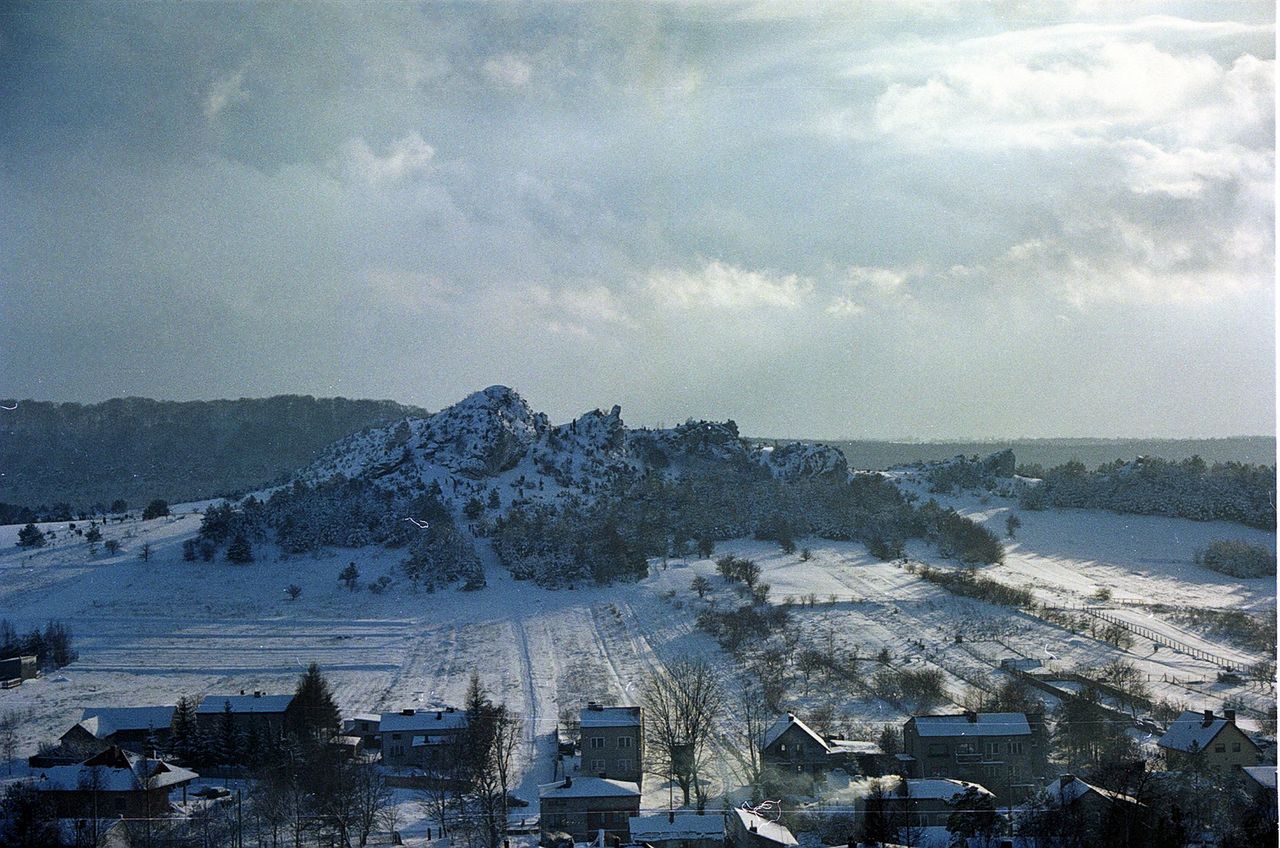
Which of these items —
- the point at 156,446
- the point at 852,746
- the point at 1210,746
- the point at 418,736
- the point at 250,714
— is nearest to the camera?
the point at 1210,746

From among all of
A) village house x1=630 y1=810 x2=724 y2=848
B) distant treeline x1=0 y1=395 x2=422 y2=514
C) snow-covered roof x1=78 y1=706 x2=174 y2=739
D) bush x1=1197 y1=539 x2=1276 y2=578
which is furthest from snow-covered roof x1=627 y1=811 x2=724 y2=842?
distant treeline x1=0 y1=395 x2=422 y2=514

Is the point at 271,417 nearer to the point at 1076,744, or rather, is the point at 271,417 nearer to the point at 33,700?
the point at 33,700

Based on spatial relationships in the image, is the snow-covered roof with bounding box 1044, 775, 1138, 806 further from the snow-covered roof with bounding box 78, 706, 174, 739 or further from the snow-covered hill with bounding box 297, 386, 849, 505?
the snow-covered hill with bounding box 297, 386, 849, 505

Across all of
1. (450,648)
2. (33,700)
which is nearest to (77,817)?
(33,700)

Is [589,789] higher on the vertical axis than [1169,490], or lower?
lower

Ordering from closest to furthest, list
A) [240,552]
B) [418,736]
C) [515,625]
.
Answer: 1. [418,736]
2. [515,625]
3. [240,552]

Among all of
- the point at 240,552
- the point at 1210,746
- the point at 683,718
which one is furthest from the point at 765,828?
the point at 240,552

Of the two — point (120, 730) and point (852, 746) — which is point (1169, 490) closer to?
point (852, 746)

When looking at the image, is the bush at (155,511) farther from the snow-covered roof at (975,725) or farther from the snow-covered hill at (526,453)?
the snow-covered roof at (975,725)
